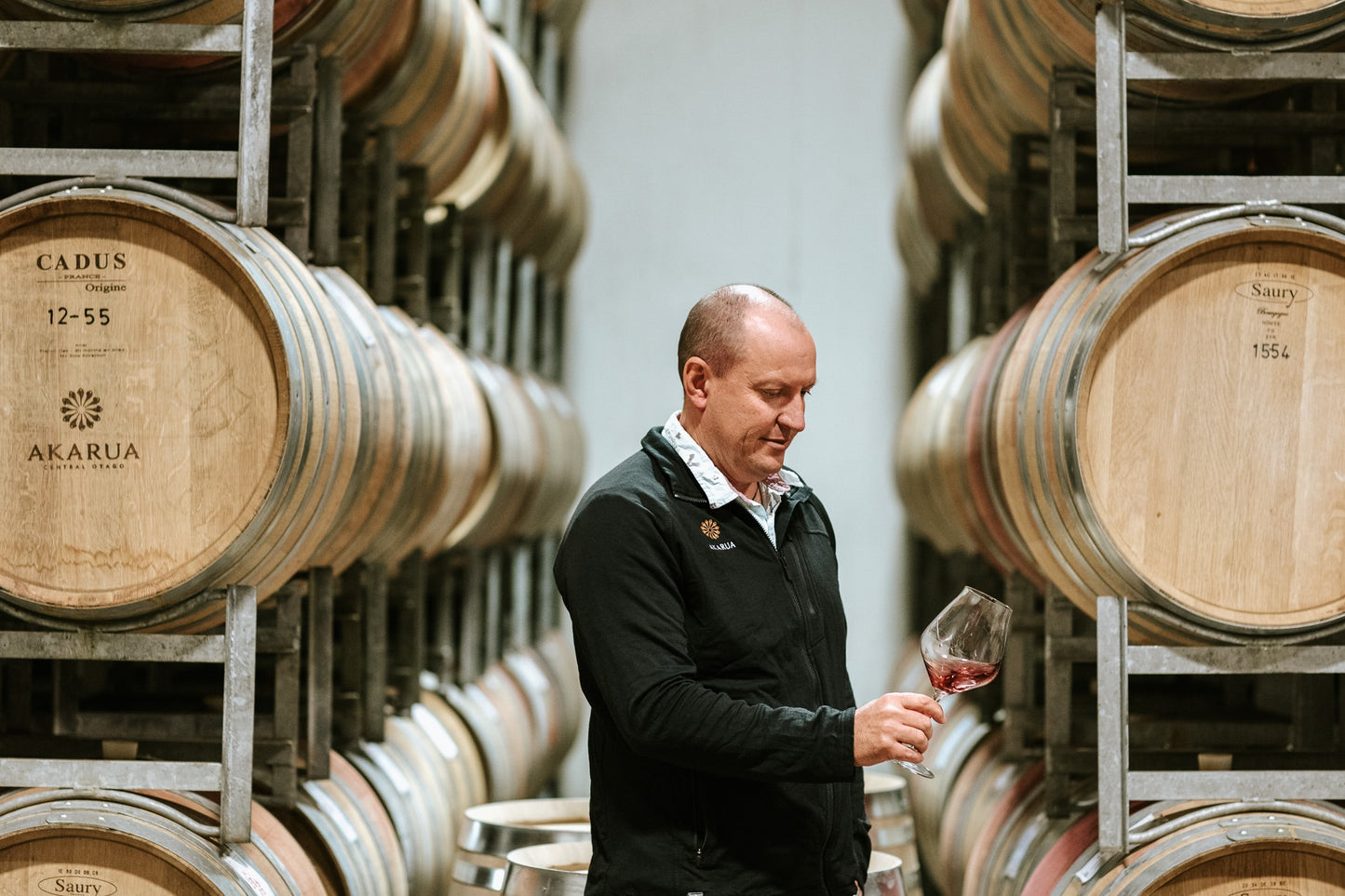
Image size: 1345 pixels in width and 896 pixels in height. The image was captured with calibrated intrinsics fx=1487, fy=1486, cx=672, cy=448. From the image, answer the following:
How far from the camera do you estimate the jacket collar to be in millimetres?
2969

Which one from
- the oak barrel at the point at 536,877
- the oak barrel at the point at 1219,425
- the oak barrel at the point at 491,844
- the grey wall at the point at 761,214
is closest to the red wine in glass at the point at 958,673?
the oak barrel at the point at 1219,425

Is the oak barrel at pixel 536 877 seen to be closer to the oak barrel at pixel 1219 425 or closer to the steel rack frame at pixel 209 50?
the oak barrel at pixel 1219 425

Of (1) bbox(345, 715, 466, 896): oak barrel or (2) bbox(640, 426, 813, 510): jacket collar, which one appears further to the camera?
(1) bbox(345, 715, 466, 896): oak barrel

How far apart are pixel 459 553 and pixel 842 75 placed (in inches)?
186

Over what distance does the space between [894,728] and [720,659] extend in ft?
1.30

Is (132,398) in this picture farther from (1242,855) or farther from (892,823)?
(1242,855)

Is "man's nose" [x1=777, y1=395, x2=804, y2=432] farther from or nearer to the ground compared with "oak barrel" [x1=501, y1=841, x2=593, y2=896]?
farther from the ground

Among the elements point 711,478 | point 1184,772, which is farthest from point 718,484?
point 1184,772

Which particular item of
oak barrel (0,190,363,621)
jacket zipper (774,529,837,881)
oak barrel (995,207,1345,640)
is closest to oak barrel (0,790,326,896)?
oak barrel (0,190,363,621)

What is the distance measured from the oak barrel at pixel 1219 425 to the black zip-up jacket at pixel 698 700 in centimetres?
93

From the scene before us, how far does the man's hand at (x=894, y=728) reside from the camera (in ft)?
8.70

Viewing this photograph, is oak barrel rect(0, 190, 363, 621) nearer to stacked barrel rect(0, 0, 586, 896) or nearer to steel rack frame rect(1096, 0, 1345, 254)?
stacked barrel rect(0, 0, 586, 896)

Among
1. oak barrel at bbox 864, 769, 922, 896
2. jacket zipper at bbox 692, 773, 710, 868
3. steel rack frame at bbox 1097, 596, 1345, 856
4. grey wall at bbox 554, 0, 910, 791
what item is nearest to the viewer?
jacket zipper at bbox 692, 773, 710, 868

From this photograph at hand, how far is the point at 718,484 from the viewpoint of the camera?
2.98 metres
